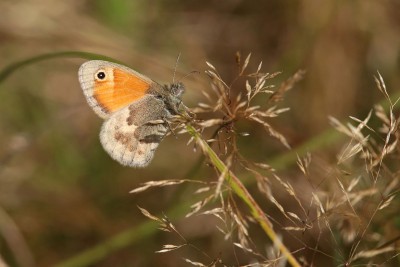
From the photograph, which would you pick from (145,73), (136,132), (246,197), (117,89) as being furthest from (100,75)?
(145,73)

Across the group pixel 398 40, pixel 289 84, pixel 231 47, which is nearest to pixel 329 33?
pixel 398 40

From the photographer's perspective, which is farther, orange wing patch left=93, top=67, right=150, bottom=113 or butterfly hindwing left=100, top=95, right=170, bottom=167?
orange wing patch left=93, top=67, right=150, bottom=113

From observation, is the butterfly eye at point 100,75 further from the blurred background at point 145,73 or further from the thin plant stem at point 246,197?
the blurred background at point 145,73

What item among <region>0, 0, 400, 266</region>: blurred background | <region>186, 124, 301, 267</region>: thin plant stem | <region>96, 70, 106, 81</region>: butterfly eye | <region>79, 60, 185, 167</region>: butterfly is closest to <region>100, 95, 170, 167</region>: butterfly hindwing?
<region>79, 60, 185, 167</region>: butterfly

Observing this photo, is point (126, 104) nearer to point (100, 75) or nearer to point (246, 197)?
point (100, 75)

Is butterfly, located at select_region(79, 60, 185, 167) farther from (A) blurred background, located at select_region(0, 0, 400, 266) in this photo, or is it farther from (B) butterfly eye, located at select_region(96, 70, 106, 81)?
(A) blurred background, located at select_region(0, 0, 400, 266)

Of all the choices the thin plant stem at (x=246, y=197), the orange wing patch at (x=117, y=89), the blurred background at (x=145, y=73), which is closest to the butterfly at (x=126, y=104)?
the orange wing patch at (x=117, y=89)

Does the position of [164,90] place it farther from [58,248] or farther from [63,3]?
[63,3]
